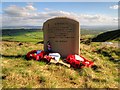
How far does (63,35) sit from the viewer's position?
12.7 meters

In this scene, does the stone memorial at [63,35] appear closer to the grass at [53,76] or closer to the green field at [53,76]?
the green field at [53,76]

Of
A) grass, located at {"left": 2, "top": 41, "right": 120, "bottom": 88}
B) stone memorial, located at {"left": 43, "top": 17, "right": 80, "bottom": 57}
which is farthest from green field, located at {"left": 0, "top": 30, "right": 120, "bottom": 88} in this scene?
stone memorial, located at {"left": 43, "top": 17, "right": 80, "bottom": 57}

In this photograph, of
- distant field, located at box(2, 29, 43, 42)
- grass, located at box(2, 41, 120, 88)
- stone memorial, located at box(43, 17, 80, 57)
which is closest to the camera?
grass, located at box(2, 41, 120, 88)

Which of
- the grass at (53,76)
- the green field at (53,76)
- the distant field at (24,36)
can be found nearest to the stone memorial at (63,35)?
the green field at (53,76)

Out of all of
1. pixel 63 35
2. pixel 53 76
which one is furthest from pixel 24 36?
pixel 53 76

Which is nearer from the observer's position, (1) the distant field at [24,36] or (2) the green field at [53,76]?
(2) the green field at [53,76]

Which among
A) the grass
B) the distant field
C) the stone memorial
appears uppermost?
the stone memorial

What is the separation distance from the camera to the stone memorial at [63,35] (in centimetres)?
1261

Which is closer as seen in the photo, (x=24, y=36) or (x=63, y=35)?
(x=63, y=35)

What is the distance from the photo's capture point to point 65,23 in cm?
1268

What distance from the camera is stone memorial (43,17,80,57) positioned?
496 inches

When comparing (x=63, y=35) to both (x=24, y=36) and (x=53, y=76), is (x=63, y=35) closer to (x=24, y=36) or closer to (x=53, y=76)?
(x=53, y=76)

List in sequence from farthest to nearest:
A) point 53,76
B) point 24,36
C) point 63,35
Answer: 1. point 24,36
2. point 63,35
3. point 53,76

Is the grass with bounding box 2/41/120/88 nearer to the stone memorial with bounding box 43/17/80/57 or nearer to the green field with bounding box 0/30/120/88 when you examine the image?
the green field with bounding box 0/30/120/88
